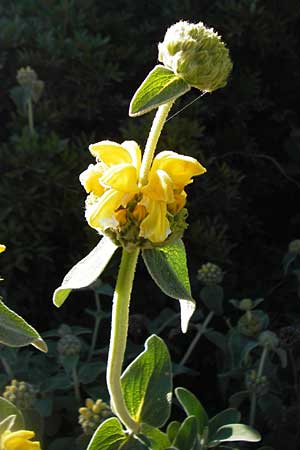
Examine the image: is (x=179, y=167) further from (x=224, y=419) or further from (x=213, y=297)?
(x=213, y=297)

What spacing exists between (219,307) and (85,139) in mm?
571

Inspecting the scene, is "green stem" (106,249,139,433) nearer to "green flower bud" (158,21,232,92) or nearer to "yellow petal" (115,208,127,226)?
"yellow petal" (115,208,127,226)

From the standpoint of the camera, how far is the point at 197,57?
0.54 metres

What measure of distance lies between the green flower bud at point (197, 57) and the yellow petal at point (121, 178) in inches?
3.8

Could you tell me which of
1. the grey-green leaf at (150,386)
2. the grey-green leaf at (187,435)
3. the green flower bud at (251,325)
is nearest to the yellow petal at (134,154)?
the grey-green leaf at (150,386)

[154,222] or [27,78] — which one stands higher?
[27,78]

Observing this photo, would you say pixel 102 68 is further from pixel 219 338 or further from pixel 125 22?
pixel 219 338

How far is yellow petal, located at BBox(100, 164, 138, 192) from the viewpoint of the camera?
1.98 ft

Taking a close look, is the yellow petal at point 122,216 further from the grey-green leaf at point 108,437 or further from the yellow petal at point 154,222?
the grey-green leaf at point 108,437

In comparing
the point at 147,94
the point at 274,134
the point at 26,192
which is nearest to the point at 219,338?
the point at 26,192

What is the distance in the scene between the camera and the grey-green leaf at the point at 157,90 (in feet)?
1.73

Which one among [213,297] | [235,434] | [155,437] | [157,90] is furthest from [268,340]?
[157,90]

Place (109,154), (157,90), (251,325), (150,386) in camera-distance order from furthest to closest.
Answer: (251,325), (150,386), (109,154), (157,90)

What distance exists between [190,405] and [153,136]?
61 cm
